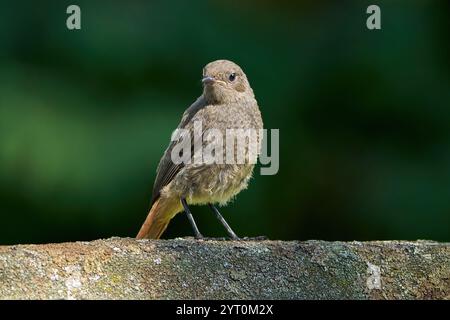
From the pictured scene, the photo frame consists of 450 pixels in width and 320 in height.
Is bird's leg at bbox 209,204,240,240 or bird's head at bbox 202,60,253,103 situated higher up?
bird's head at bbox 202,60,253,103

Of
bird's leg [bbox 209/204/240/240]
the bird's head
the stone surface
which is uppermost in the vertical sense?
the bird's head

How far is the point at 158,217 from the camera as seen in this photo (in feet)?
18.6

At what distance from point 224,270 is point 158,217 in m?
1.86

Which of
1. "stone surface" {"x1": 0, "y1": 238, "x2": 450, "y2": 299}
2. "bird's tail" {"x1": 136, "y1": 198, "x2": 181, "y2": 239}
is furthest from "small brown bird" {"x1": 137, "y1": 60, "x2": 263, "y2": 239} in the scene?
"stone surface" {"x1": 0, "y1": 238, "x2": 450, "y2": 299}

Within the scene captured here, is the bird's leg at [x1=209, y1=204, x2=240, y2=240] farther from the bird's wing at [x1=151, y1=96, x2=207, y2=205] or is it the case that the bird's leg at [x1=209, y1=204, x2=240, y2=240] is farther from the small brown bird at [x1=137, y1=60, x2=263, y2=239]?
the bird's wing at [x1=151, y1=96, x2=207, y2=205]

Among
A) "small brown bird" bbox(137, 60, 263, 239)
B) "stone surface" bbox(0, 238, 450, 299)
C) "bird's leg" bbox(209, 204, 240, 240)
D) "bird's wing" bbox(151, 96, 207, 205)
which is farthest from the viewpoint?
"bird's leg" bbox(209, 204, 240, 240)

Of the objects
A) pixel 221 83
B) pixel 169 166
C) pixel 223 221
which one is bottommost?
pixel 223 221

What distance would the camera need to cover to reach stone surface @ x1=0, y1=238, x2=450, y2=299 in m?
3.65

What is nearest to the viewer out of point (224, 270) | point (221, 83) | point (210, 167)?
point (224, 270)

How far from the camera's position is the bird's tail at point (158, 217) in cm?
562

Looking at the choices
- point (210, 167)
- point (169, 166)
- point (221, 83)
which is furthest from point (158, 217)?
point (221, 83)

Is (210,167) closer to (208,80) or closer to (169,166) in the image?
Result: (169,166)

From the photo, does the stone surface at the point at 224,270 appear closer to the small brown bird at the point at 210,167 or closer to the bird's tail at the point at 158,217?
the small brown bird at the point at 210,167

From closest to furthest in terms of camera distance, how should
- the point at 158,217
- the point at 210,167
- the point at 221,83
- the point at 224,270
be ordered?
the point at 224,270
the point at 210,167
the point at 221,83
the point at 158,217
